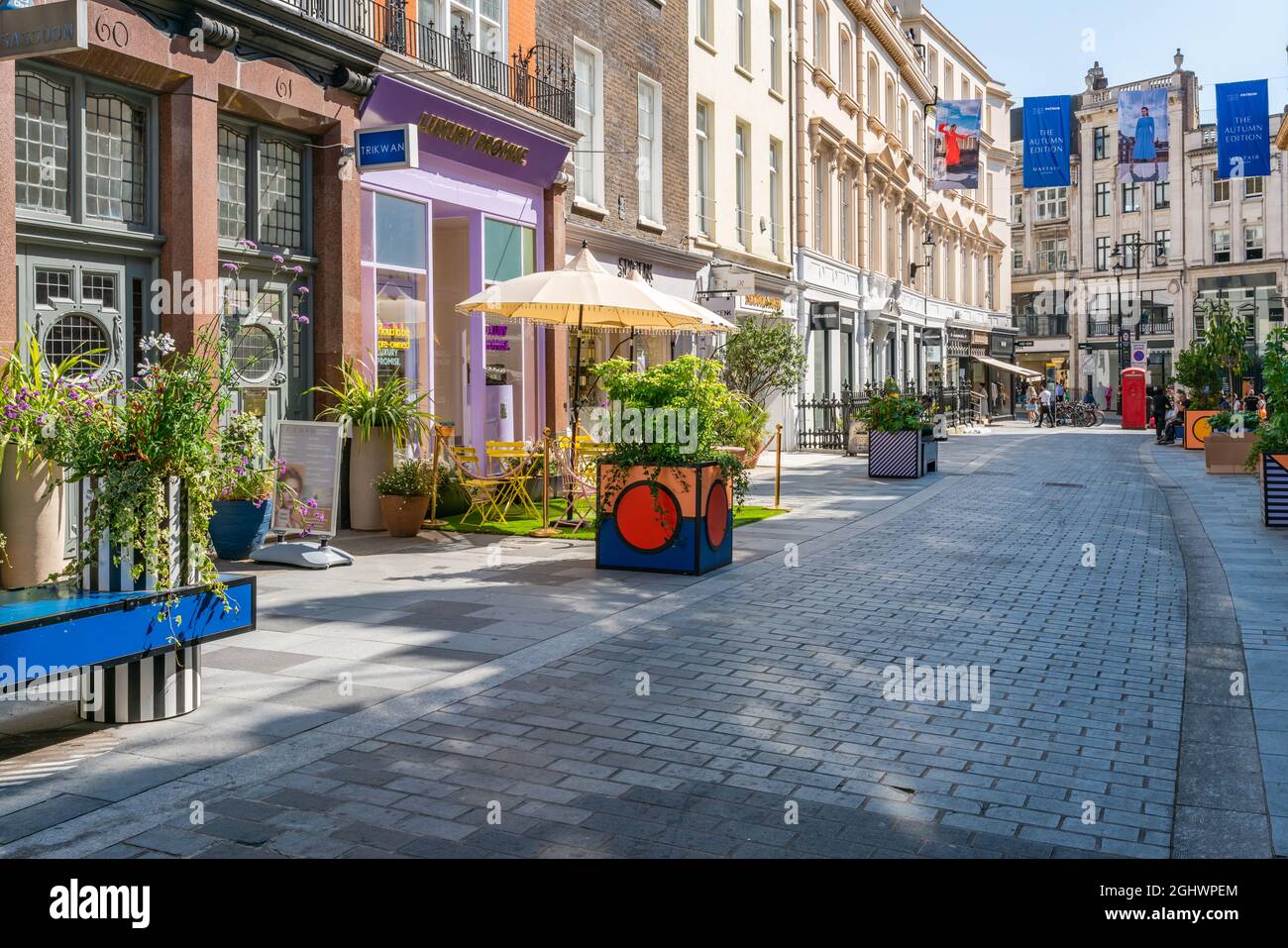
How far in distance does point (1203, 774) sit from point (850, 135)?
31650 mm

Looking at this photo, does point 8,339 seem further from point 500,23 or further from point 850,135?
point 850,135

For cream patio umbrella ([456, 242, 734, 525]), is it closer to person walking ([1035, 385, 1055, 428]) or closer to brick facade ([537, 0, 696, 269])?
brick facade ([537, 0, 696, 269])

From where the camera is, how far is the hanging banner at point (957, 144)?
38.8 metres

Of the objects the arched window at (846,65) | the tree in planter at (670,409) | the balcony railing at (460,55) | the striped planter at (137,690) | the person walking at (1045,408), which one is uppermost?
the arched window at (846,65)

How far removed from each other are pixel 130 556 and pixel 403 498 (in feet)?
22.7

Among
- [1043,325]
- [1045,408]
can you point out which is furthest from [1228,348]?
[1043,325]

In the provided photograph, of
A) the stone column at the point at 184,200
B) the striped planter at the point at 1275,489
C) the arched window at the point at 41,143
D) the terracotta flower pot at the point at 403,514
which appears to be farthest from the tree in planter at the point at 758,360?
the arched window at the point at 41,143

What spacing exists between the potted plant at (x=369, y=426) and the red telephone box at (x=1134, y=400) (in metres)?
35.9

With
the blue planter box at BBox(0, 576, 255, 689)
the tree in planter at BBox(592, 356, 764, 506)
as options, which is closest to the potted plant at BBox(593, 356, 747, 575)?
the tree in planter at BBox(592, 356, 764, 506)

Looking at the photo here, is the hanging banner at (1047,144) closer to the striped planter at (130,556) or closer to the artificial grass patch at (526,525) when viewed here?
the artificial grass patch at (526,525)

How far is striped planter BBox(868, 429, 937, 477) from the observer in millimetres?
20734

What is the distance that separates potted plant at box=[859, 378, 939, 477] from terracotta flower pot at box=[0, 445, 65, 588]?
15.0 meters
